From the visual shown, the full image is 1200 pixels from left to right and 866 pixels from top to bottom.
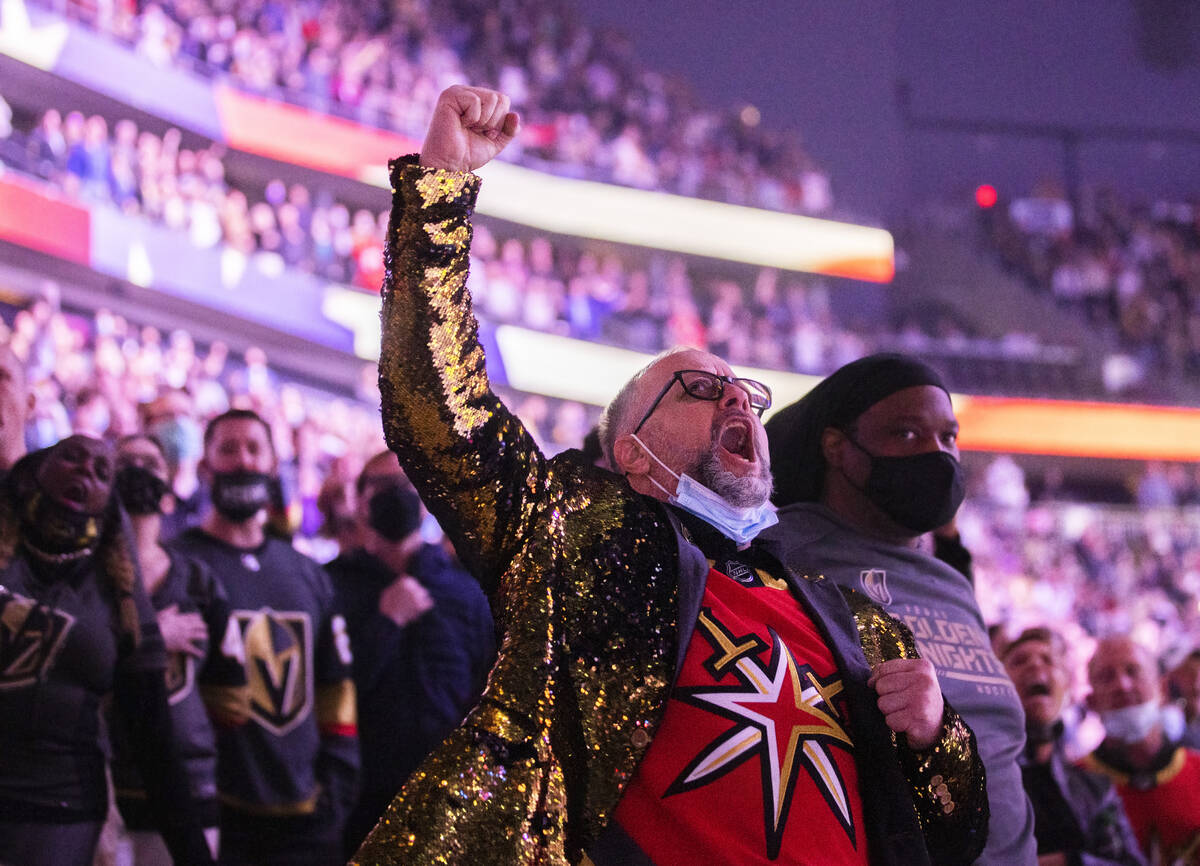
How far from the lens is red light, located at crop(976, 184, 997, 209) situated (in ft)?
74.8

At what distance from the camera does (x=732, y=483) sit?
192 cm

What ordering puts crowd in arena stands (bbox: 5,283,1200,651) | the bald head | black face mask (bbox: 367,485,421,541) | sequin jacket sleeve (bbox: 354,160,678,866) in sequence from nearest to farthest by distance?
1. sequin jacket sleeve (bbox: 354,160,678,866)
2. black face mask (bbox: 367,485,421,541)
3. the bald head
4. crowd in arena stands (bbox: 5,283,1200,651)

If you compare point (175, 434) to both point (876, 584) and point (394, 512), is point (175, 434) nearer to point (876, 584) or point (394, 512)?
point (394, 512)

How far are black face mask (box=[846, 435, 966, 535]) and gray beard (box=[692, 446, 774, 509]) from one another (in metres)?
0.69

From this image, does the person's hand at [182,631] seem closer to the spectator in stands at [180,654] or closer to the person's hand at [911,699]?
the spectator in stands at [180,654]

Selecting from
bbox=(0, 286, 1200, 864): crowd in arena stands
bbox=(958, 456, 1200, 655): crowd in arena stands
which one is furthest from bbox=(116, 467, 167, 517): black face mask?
bbox=(958, 456, 1200, 655): crowd in arena stands

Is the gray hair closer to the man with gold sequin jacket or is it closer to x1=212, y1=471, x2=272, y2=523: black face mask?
the man with gold sequin jacket

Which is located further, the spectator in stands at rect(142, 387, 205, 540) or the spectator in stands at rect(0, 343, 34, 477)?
the spectator in stands at rect(142, 387, 205, 540)

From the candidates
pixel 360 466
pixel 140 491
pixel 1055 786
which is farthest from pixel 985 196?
pixel 140 491

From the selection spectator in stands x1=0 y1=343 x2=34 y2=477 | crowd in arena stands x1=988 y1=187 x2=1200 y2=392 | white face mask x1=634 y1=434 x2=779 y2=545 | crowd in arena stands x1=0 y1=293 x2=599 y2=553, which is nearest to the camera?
white face mask x1=634 y1=434 x2=779 y2=545

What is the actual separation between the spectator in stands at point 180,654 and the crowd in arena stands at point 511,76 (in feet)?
34.8

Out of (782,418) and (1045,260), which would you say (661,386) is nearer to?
(782,418)

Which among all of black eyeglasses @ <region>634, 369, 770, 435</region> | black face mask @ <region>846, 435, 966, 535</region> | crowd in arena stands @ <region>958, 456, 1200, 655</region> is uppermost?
black eyeglasses @ <region>634, 369, 770, 435</region>

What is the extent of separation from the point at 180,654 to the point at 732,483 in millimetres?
1731
